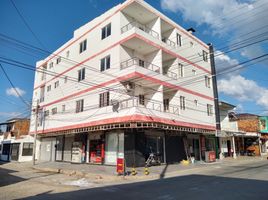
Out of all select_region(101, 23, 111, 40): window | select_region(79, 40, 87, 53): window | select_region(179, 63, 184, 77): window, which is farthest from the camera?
select_region(79, 40, 87, 53): window

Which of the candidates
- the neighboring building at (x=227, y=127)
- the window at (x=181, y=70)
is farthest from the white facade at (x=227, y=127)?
the window at (x=181, y=70)

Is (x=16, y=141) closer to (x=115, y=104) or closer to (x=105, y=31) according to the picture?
(x=115, y=104)

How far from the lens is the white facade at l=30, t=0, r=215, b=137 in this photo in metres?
20.5

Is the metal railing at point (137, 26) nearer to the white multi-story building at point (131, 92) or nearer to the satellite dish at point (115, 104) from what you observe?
the white multi-story building at point (131, 92)

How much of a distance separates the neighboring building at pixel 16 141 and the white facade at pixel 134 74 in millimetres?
3439

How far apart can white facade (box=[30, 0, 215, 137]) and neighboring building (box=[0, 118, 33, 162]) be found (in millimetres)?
3439

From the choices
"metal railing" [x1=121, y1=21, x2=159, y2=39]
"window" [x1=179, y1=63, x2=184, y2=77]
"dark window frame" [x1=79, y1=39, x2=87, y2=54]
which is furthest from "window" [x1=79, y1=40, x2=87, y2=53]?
"window" [x1=179, y1=63, x2=184, y2=77]

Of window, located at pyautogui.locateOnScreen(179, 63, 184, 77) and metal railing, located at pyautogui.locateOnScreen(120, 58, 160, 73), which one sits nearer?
metal railing, located at pyautogui.locateOnScreen(120, 58, 160, 73)

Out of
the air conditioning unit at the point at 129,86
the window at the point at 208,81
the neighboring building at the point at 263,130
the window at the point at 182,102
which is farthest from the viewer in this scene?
the neighboring building at the point at 263,130

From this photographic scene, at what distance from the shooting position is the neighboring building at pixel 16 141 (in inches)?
1271

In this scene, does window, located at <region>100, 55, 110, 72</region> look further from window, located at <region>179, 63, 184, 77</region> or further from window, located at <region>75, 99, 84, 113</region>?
window, located at <region>179, 63, 184, 77</region>

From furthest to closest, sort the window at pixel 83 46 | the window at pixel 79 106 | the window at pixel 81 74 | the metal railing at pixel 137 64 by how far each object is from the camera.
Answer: the window at pixel 83 46, the window at pixel 81 74, the window at pixel 79 106, the metal railing at pixel 137 64

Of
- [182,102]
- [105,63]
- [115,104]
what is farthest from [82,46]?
[182,102]

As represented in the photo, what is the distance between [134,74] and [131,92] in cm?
239
